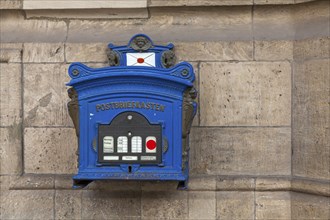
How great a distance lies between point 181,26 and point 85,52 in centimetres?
88

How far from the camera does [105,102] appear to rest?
3.62 m

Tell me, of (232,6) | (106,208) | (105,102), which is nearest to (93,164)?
(105,102)

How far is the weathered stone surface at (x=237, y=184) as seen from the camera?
13.8 ft

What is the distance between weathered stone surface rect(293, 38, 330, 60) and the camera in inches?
159

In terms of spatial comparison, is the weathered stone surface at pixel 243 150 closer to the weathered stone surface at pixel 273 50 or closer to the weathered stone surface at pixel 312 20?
the weathered stone surface at pixel 273 50

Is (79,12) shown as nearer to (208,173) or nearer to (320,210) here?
(208,173)

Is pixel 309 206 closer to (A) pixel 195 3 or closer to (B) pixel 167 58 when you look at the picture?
(B) pixel 167 58

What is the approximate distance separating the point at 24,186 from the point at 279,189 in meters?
2.23

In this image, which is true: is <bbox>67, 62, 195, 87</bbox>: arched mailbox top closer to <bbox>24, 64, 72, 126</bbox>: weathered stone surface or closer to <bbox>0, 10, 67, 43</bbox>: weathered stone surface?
<bbox>24, 64, 72, 126</bbox>: weathered stone surface

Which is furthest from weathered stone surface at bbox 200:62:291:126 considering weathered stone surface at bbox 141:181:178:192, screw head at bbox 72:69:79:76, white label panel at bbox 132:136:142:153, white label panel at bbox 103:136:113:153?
screw head at bbox 72:69:79:76

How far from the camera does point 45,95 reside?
4.39m

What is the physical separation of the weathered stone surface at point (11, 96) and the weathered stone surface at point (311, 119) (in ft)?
7.98

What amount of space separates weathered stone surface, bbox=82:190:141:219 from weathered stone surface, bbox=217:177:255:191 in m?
0.73

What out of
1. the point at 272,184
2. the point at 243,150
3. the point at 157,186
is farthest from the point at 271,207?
the point at 157,186
